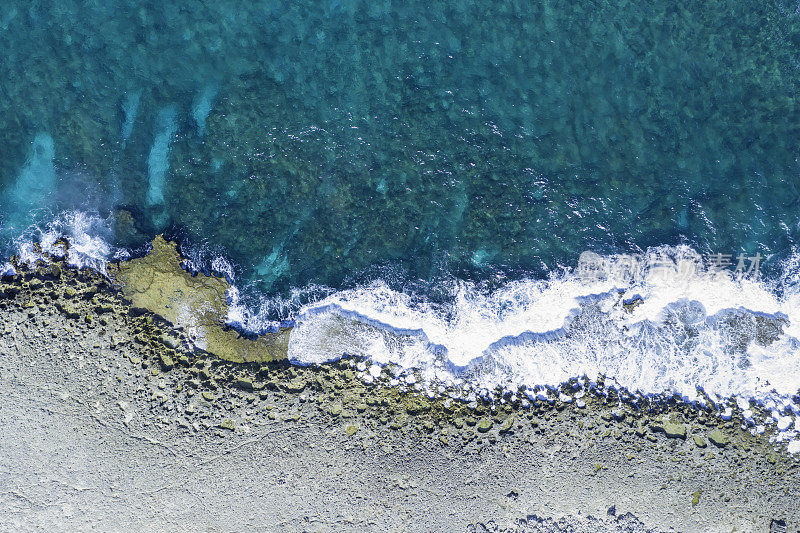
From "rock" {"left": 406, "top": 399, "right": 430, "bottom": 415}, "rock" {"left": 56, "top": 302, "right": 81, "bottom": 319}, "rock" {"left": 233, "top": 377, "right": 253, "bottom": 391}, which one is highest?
"rock" {"left": 56, "top": 302, "right": 81, "bottom": 319}

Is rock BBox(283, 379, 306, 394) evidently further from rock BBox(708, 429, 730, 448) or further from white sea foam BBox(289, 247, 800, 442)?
rock BBox(708, 429, 730, 448)

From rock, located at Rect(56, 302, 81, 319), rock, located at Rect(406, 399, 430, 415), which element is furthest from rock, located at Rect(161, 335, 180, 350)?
rock, located at Rect(406, 399, 430, 415)

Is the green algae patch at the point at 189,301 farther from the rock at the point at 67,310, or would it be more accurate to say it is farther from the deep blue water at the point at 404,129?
the rock at the point at 67,310

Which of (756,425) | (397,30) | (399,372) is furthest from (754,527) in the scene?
(397,30)

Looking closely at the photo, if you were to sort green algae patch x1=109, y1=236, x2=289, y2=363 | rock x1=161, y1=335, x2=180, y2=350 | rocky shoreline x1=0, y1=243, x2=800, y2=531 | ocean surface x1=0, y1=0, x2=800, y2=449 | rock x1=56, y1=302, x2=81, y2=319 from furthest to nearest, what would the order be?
ocean surface x1=0, y1=0, x2=800, y2=449 → green algae patch x1=109, y1=236, x2=289, y2=363 → rock x1=161, y1=335, x2=180, y2=350 → rock x1=56, y1=302, x2=81, y2=319 → rocky shoreline x1=0, y1=243, x2=800, y2=531

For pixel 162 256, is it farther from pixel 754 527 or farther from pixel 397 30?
pixel 754 527

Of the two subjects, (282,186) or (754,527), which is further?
(282,186)

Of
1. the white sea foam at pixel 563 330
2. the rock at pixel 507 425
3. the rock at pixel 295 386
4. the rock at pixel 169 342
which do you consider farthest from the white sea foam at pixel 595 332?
the rock at pixel 169 342
